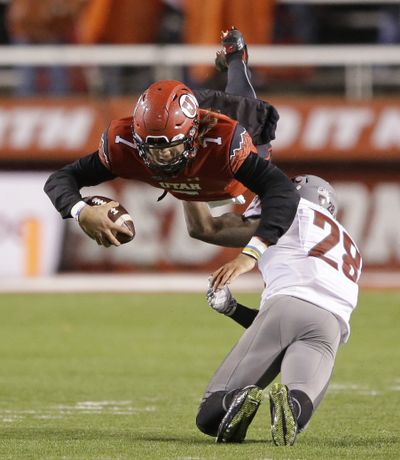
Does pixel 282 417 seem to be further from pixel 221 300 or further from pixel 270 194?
pixel 270 194

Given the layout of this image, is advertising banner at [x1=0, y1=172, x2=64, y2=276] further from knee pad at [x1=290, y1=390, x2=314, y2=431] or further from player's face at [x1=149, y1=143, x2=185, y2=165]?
knee pad at [x1=290, y1=390, x2=314, y2=431]

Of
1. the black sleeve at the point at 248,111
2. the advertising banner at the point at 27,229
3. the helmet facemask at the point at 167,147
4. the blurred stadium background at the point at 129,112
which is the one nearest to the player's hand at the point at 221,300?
the helmet facemask at the point at 167,147

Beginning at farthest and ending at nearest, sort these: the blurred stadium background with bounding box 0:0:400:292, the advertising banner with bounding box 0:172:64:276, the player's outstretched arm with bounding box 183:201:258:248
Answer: the advertising banner with bounding box 0:172:64:276 < the blurred stadium background with bounding box 0:0:400:292 < the player's outstretched arm with bounding box 183:201:258:248

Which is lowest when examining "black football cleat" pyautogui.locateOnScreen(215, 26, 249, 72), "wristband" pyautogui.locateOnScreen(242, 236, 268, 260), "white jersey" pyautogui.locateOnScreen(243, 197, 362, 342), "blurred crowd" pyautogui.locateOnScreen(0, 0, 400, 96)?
"blurred crowd" pyautogui.locateOnScreen(0, 0, 400, 96)

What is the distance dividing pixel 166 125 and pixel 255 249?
697 mm

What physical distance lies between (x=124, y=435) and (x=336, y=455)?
4.00 ft

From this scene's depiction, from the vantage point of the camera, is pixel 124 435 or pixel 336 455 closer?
pixel 336 455

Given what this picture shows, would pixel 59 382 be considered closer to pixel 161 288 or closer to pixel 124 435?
pixel 124 435

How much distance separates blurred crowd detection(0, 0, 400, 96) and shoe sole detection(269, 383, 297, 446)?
1108cm

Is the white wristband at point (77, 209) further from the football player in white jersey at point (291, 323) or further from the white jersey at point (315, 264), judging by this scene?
the white jersey at point (315, 264)

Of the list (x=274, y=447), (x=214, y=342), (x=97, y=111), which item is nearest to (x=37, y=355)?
(x=214, y=342)

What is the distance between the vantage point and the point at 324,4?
19.0 m

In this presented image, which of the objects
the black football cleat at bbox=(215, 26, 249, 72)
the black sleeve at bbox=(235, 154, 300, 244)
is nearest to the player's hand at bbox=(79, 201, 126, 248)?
the black sleeve at bbox=(235, 154, 300, 244)

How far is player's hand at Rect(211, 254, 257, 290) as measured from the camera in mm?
5801
